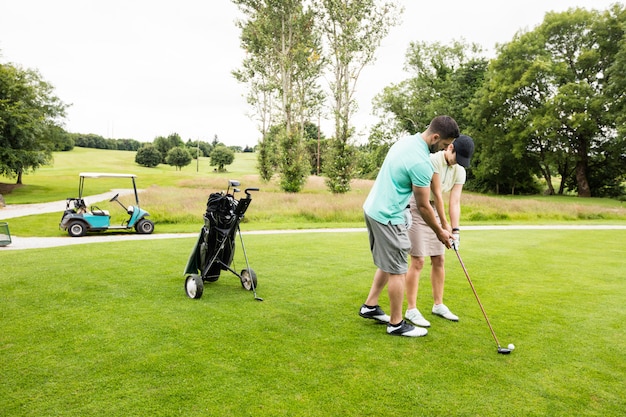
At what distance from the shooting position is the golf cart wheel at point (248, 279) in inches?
212

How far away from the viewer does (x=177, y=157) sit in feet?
241

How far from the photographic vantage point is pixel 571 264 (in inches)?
296

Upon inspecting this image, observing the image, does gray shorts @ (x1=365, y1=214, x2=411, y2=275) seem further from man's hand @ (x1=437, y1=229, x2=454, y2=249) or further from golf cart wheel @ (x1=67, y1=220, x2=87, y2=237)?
golf cart wheel @ (x1=67, y1=220, x2=87, y2=237)

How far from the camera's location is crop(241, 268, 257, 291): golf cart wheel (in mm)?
5394

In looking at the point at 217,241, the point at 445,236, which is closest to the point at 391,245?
the point at 445,236

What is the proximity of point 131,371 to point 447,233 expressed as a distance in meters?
2.92

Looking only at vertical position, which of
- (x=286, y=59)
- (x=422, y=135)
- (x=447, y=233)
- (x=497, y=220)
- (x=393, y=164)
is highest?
(x=286, y=59)

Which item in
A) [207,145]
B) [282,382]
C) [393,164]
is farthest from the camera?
[207,145]

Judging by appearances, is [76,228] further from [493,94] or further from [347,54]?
[493,94]

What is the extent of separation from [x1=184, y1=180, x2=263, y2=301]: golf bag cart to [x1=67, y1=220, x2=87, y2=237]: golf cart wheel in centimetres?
834

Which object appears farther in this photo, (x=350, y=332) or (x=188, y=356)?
(x=350, y=332)

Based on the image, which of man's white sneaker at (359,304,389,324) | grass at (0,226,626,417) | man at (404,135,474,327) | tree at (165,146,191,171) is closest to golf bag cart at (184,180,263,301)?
grass at (0,226,626,417)

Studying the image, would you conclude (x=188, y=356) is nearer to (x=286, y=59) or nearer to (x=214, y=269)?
(x=214, y=269)

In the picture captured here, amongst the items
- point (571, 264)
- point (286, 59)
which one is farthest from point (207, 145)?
point (571, 264)
